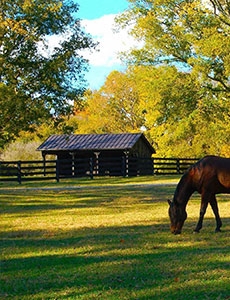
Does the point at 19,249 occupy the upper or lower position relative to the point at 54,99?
lower

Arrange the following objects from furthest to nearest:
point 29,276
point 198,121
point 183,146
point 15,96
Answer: point 183,146, point 198,121, point 15,96, point 29,276

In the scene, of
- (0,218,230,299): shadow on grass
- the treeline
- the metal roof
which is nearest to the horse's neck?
(0,218,230,299): shadow on grass

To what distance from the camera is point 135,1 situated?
3191cm

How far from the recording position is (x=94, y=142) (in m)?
40.2

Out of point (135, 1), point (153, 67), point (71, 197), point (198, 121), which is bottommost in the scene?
point (71, 197)

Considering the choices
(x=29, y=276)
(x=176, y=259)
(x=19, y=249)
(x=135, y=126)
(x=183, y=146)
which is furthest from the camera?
(x=135, y=126)

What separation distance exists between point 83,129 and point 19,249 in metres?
49.7

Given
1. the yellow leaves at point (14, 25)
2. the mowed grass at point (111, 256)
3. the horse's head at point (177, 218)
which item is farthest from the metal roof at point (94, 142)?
the horse's head at point (177, 218)

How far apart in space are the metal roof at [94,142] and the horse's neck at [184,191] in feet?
92.2

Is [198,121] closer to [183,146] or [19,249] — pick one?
[183,146]

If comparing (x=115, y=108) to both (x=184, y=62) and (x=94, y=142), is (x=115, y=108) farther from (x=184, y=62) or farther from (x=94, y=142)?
(x=184, y=62)

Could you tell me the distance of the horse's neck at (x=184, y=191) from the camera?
9992 mm

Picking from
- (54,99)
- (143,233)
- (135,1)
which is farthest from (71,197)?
(135,1)

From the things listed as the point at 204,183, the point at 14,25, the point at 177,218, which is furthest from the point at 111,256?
the point at 14,25
